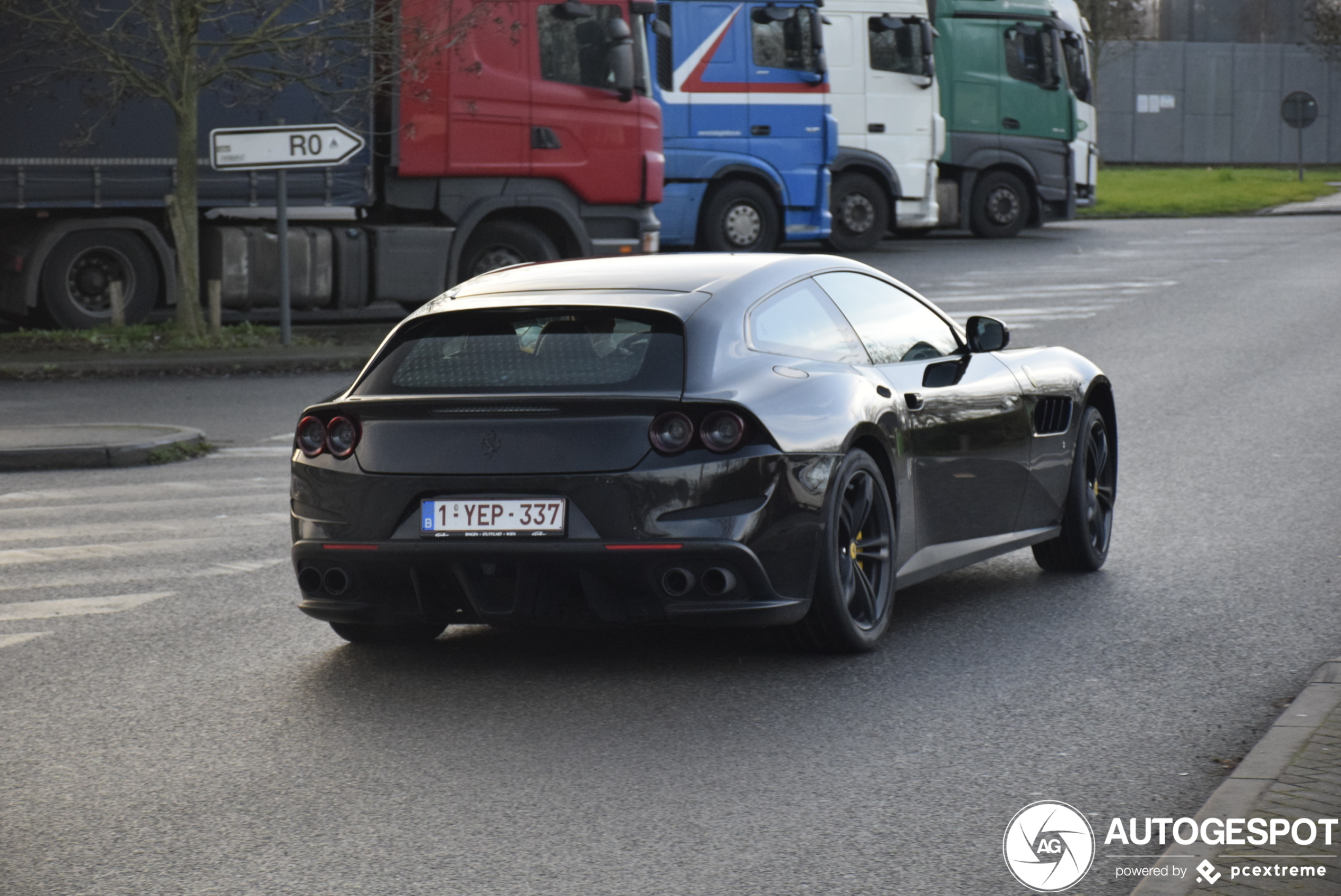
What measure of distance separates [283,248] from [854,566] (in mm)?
12706

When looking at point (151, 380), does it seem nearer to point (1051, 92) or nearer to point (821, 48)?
point (821, 48)

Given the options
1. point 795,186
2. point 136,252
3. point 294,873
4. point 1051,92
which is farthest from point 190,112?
point 1051,92

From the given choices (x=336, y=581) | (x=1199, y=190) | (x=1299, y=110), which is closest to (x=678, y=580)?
(x=336, y=581)

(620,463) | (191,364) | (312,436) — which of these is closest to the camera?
(620,463)

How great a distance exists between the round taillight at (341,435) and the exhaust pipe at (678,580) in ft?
3.57

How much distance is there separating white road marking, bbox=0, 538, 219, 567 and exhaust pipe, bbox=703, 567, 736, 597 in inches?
145

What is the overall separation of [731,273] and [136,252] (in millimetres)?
13194

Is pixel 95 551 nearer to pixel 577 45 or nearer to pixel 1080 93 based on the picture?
pixel 577 45

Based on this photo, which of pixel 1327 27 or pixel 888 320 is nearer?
pixel 888 320

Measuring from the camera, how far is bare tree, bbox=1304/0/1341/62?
60.5 meters

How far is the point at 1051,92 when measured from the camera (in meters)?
30.7

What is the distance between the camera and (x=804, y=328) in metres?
6.56

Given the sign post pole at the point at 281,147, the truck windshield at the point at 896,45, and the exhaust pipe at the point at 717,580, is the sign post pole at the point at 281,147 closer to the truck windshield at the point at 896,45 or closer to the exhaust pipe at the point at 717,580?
the truck windshield at the point at 896,45

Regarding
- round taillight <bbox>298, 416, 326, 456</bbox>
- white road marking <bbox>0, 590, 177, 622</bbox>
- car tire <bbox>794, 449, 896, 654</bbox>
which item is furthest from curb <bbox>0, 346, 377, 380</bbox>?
car tire <bbox>794, 449, 896, 654</bbox>
